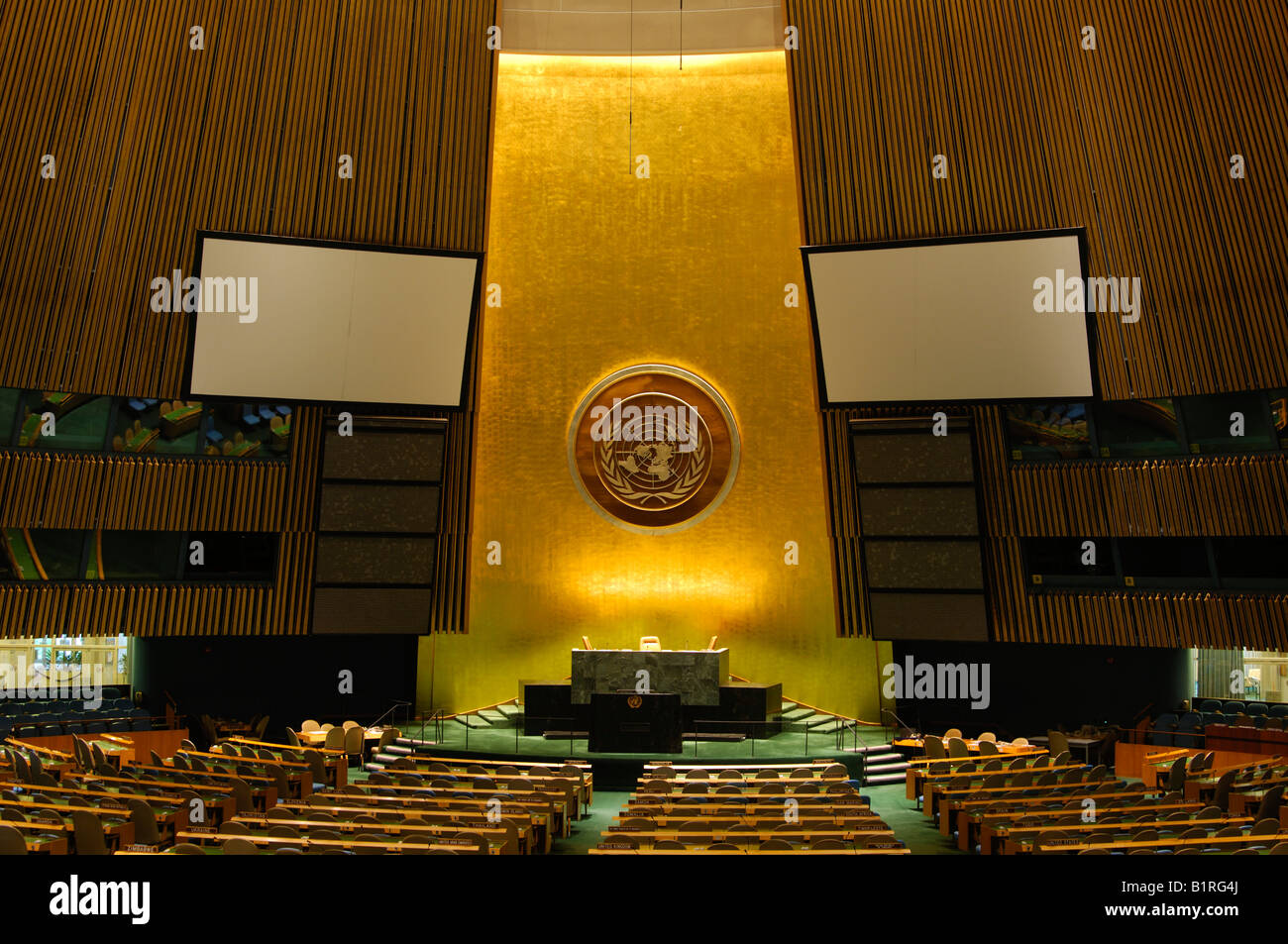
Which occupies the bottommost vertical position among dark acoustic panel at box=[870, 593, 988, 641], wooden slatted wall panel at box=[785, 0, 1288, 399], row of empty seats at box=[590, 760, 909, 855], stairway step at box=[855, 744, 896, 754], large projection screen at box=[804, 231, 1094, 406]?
row of empty seats at box=[590, 760, 909, 855]

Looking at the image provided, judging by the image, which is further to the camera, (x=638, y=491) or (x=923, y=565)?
(x=638, y=491)

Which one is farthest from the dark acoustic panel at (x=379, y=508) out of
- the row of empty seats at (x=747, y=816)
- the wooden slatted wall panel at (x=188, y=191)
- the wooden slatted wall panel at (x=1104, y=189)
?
the wooden slatted wall panel at (x=1104, y=189)

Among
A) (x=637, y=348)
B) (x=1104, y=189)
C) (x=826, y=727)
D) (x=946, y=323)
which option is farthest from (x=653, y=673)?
(x=1104, y=189)

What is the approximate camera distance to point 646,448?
18.3m

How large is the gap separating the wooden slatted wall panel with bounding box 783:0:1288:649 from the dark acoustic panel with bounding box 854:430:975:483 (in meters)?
0.44

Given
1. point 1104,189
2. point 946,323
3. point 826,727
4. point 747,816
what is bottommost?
point 747,816

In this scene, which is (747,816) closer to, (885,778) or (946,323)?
(885,778)

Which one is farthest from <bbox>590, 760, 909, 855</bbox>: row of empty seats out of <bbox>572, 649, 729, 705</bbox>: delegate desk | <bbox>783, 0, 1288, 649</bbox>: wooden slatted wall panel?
<bbox>783, 0, 1288, 649</bbox>: wooden slatted wall panel

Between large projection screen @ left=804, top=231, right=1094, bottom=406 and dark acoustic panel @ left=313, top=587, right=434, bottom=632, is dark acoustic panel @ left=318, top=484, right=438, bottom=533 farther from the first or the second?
large projection screen @ left=804, top=231, right=1094, bottom=406

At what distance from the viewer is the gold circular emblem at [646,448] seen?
18250mm

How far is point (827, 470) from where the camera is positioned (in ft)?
51.2

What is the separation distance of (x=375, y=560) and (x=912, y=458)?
779 centimetres

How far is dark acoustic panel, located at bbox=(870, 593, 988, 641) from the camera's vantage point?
14797 millimetres

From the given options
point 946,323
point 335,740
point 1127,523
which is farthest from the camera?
point 335,740
